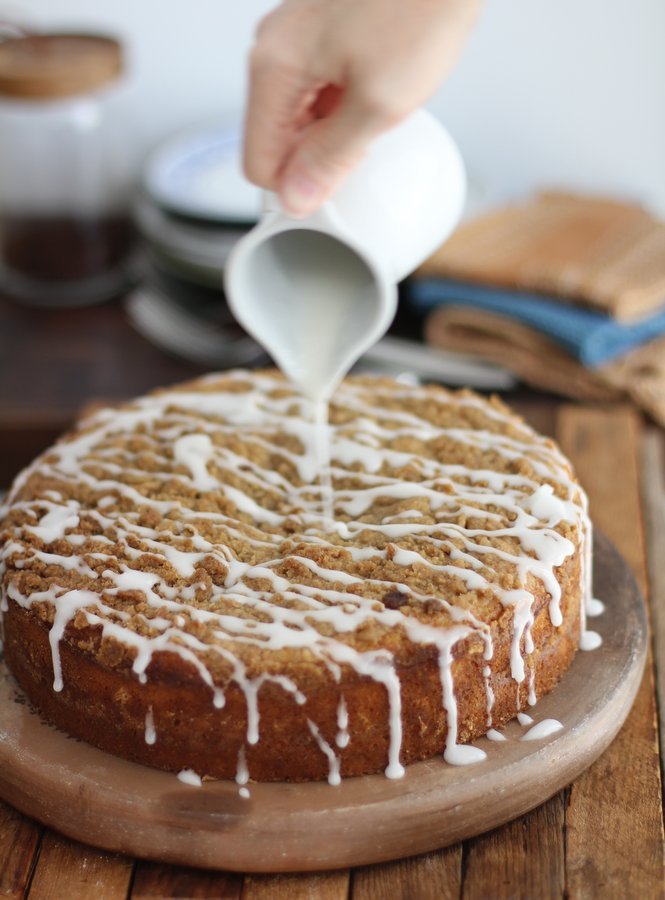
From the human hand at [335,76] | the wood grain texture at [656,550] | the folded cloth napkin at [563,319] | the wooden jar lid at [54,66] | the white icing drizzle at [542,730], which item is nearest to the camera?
the human hand at [335,76]

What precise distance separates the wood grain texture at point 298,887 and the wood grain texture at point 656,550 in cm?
39

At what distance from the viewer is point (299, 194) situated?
1.26m

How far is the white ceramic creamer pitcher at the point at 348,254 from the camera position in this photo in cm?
132

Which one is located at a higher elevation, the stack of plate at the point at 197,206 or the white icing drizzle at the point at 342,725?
the white icing drizzle at the point at 342,725

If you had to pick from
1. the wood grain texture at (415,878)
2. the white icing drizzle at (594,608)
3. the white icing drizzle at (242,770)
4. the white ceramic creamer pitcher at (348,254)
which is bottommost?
the wood grain texture at (415,878)

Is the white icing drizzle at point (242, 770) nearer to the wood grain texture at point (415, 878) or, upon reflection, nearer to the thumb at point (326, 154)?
the wood grain texture at point (415, 878)

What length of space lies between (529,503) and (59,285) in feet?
4.64

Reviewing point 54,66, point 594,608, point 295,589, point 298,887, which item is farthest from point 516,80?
point 298,887

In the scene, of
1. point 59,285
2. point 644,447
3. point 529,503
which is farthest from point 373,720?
point 59,285

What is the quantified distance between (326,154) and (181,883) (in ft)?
2.40

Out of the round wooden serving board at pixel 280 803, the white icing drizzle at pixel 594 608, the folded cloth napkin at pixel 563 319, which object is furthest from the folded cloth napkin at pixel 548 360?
the round wooden serving board at pixel 280 803

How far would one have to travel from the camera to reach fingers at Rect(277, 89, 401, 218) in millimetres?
1185

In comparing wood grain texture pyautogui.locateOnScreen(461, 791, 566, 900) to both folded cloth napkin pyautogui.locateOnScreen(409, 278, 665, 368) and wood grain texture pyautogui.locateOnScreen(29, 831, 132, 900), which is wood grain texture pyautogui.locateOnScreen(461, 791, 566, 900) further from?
folded cloth napkin pyautogui.locateOnScreen(409, 278, 665, 368)

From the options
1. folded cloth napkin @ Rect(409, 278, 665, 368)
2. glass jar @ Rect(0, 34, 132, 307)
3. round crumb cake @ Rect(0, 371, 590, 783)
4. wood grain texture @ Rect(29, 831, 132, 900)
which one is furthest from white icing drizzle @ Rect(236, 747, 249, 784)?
glass jar @ Rect(0, 34, 132, 307)
